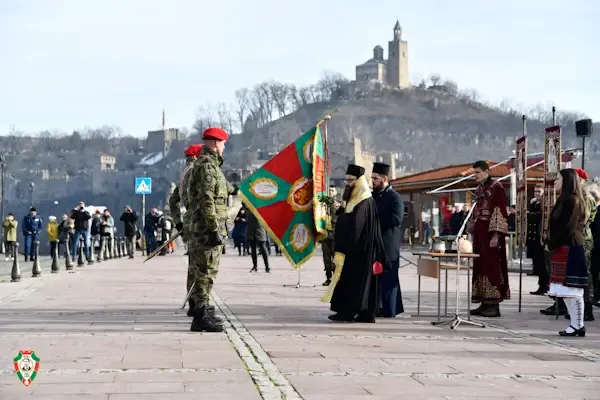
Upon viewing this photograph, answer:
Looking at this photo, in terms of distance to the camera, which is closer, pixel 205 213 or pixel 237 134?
pixel 205 213

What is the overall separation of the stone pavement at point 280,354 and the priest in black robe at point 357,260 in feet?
1.05

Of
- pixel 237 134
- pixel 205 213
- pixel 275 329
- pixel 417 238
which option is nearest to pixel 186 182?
pixel 205 213

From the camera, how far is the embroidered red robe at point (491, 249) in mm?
11758

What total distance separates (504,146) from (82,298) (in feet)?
587

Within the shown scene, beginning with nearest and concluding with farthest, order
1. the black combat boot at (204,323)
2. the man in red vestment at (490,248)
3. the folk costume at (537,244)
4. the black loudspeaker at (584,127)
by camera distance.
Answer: the black combat boot at (204,323), the man in red vestment at (490,248), the folk costume at (537,244), the black loudspeaker at (584,127)

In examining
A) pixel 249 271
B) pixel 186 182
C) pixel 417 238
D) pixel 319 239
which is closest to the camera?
pixel 186 182

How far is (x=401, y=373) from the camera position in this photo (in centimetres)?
720

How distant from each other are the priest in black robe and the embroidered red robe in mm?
1437

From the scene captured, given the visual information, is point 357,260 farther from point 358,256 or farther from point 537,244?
point 537,244

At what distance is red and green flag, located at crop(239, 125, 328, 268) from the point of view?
52.3ft

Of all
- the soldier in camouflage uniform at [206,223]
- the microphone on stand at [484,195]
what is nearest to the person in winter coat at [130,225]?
the microphone on stand at [484,195]

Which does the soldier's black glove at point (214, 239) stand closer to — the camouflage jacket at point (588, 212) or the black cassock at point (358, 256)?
the black cassock at point (358, 256)

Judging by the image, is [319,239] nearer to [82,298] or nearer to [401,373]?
[82,298]

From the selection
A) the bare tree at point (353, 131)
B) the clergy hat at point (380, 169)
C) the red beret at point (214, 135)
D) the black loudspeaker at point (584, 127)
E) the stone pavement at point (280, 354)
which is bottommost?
the stone pavement at point (280, 354)
